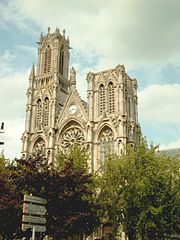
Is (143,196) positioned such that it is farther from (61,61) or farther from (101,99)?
(61,61)

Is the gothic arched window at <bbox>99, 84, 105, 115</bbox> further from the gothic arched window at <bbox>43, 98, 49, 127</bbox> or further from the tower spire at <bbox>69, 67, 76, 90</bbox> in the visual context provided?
the gothic arched window at <bbox>43, 98, 49, 127</bbox>

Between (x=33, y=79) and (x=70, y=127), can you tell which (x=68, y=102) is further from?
(x=33, y=79)

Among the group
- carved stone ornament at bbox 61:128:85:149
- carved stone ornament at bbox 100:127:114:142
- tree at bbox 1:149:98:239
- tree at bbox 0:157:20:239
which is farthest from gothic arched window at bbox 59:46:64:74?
tree at bbox 0:157:20:239

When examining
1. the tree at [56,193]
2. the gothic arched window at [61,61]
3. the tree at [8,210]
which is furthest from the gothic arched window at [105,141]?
the tree at [8,210]

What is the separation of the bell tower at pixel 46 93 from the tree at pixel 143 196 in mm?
20603

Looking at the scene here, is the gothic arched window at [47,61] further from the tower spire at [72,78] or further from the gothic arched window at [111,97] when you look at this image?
the gothic arched window at [111,97]

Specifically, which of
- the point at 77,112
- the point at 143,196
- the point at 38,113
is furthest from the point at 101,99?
the point at 143,196

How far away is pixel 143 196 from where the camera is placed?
25531 millimetres

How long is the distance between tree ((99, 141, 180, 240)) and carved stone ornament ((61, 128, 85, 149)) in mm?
19548

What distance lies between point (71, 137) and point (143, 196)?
78.0ft

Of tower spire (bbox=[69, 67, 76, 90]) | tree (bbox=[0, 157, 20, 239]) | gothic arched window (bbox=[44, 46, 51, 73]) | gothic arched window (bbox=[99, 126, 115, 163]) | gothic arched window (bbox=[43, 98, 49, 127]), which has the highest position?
gothic arched window (bbox=[44, 46, 51, 73])

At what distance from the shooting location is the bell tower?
49781 millimetres

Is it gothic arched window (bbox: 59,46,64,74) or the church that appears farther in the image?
gothic arched window (bbox: 59,46,64,74)

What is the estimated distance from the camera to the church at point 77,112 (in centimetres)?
4466
